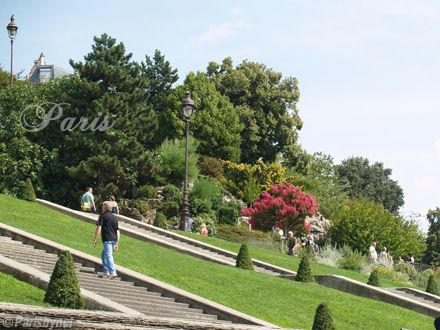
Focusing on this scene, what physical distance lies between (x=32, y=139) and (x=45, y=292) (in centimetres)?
2509

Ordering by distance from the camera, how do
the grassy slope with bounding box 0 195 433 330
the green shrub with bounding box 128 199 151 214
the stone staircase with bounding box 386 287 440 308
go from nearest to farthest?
the grassy slope with bounding box 0 195 433 330
the stone staircase with bounding box 386 287 440 308
the green shrub with bounding box 128 199 151 214

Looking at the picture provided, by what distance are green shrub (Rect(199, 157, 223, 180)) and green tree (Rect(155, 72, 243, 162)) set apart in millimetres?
2847

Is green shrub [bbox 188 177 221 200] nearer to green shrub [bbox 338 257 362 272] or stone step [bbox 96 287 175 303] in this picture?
green shrub [bbox 338 257 362 272]

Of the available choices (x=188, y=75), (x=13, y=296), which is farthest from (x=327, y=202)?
(x=13, y=296)

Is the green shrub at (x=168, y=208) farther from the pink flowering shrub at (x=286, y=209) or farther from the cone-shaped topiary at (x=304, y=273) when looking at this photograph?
the cone-shaped topiary at (x=304, y=273)

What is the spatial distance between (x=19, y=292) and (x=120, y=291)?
7.22 ft

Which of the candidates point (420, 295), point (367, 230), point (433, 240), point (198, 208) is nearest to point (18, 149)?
point (198, 208)

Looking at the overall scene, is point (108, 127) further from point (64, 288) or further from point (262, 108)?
point (64, 288)

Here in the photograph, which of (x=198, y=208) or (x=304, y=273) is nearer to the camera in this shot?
(x=304, y=273)

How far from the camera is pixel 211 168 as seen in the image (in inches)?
1542

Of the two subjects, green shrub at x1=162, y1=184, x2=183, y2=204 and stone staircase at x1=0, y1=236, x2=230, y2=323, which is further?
green shrub at x1=162, y1=184, x2=183, y2=204

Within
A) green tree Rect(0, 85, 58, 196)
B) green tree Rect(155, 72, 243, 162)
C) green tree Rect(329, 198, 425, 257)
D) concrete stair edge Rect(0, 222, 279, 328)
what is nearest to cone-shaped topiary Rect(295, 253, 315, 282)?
concrete stair edge Rect(0, 222, 279, 328)

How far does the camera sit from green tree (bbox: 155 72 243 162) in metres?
42.5

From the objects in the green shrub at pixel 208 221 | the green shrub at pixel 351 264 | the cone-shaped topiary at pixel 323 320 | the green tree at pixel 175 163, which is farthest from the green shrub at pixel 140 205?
the cone-shaped topiary at pixel 323 320
